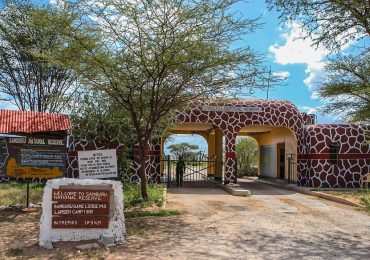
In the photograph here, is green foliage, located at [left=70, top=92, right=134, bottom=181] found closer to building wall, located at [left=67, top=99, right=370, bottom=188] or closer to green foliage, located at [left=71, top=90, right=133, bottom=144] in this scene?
green foliage, located at [left=71, top=90, right=133, bottom=144]

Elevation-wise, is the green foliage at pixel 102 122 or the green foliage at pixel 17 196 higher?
the green foliage at pixel 102 122

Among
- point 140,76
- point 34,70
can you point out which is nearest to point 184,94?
point 140,76

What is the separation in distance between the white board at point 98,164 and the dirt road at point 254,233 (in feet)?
6.80

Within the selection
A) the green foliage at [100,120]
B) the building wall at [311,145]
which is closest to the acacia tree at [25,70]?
the green foliage at [100,120]

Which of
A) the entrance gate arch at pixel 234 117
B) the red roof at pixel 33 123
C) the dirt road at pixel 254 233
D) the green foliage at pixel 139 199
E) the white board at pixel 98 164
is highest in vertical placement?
the entrance gate arch at pixel 234 117

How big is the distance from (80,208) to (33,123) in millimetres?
5906

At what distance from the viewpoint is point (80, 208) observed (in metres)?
8.28

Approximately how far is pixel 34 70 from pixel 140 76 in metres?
15.0

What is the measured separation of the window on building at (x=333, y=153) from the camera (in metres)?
21.7

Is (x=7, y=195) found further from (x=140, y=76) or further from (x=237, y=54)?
(x=237, y=54)

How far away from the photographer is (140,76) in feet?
37.8

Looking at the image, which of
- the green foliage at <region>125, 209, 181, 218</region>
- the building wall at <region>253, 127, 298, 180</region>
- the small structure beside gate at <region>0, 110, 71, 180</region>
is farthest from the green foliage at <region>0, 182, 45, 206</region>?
the building wall at <region>253, 127, 298, 180</region>

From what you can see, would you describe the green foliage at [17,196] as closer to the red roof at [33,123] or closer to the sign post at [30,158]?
Answer: the sign post at [30,158]

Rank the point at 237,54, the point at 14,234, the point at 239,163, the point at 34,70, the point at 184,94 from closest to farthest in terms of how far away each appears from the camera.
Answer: the point at 14,234 → the point at 237,54 → the point at 184,94 → the point at 34,70 → the point at 239,163
